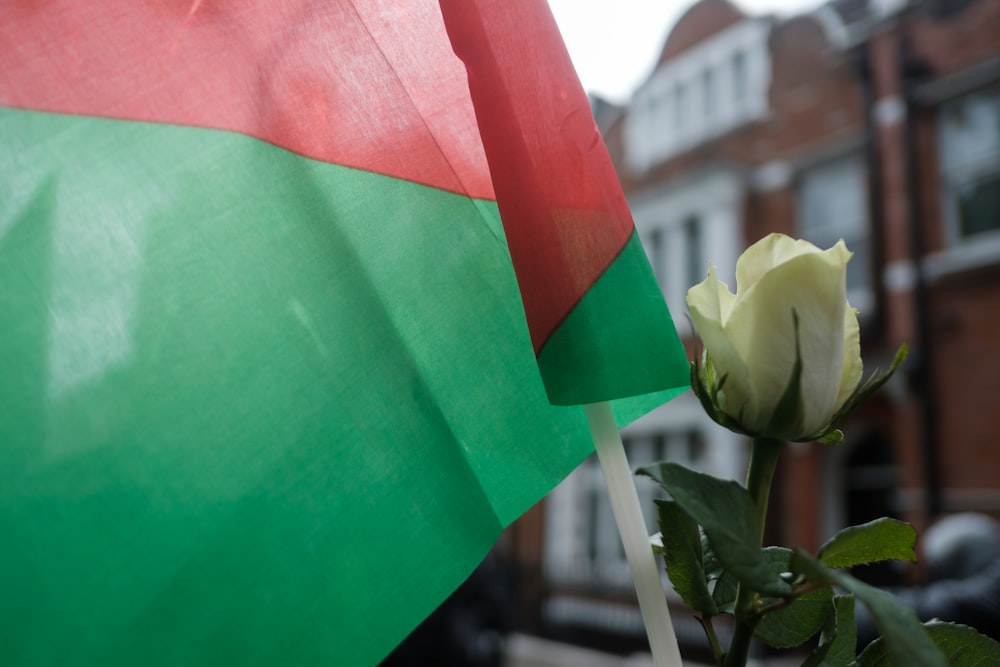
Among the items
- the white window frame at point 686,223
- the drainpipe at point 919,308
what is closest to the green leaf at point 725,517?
the drainpipe at point 919,308

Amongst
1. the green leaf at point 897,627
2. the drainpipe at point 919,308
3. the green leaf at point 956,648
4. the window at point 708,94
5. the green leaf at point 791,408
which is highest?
the green leaf at point 791,408

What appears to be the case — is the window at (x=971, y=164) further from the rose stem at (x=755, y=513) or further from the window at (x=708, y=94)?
the rose stem at (x=755, y=513)

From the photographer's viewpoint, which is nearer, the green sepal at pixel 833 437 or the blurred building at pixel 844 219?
the green sepal at pixel 833 437

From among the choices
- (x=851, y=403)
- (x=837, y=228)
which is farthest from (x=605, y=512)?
(x=851, y=403)

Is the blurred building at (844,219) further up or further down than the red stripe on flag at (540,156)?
further down

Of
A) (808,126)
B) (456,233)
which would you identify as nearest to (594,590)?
(808,126)

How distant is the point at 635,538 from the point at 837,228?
7.71 meters

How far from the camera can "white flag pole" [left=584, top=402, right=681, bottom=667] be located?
0.50 meters

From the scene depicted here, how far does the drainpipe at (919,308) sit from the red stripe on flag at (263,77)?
6.76 meters

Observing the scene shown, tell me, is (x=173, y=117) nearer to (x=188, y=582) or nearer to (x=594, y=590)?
(x=188, y=582)

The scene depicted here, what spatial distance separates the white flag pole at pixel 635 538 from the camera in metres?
0.50

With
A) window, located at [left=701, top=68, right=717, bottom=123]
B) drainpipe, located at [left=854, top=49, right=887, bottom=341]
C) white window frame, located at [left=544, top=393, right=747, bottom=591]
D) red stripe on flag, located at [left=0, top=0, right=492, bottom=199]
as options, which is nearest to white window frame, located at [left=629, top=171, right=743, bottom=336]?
window, located at [left=701, top=68, right=717, bottom=123]

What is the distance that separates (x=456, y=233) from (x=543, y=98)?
13cm

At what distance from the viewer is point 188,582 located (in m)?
0.62
